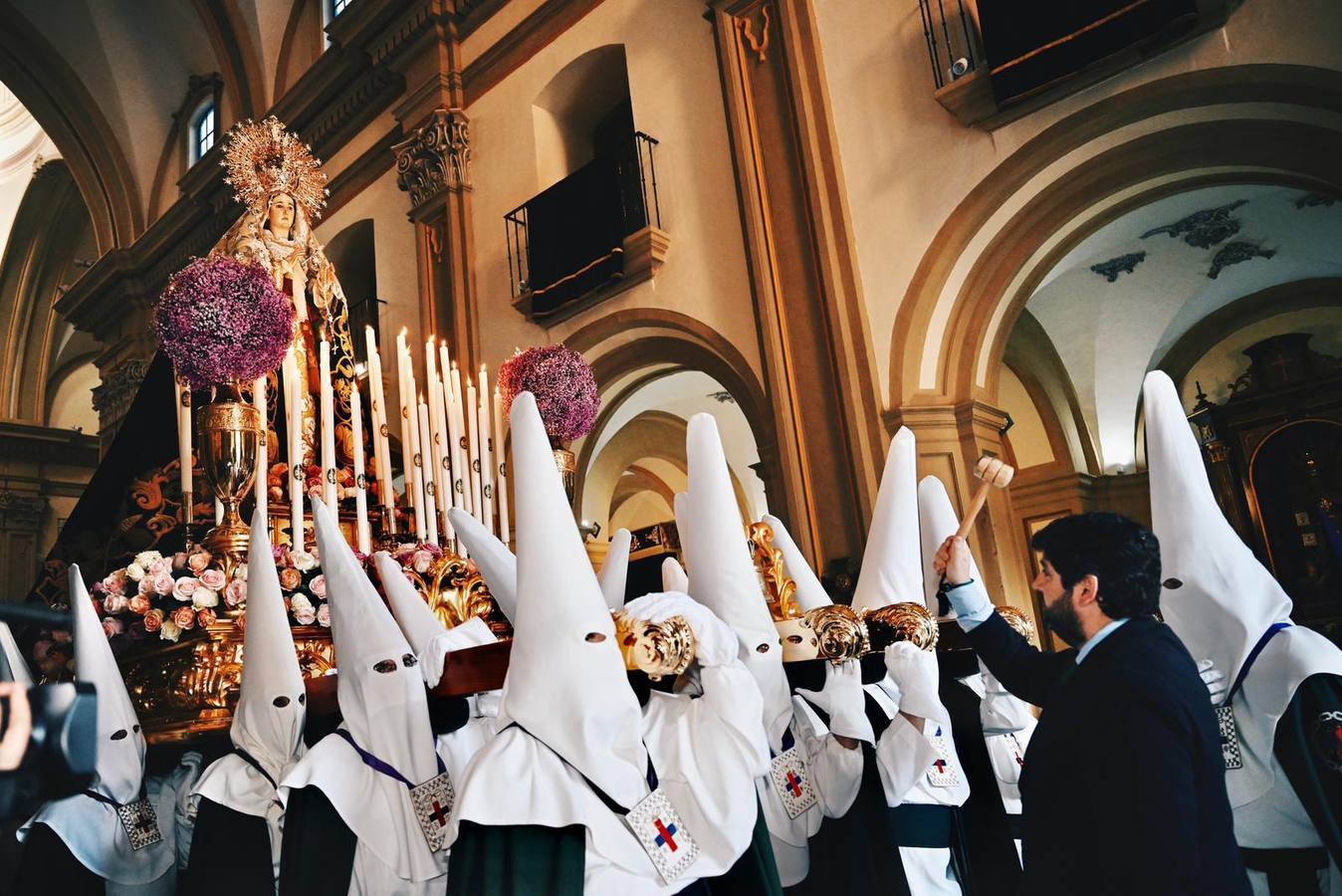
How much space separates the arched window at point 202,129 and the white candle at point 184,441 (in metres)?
11.9

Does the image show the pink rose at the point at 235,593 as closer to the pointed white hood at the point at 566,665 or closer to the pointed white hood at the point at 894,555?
the pointed white hood at the point at 566,665

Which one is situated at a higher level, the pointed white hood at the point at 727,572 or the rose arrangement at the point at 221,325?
the rose arrangement at the point at 221,325

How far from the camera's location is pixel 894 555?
2.66 metres

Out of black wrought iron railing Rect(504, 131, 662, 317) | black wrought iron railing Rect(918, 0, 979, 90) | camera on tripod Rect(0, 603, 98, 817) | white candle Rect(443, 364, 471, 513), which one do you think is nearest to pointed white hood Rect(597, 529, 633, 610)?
white candle Rect(443, 364, 471, 513)

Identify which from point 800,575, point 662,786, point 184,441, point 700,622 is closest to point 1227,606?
point 800,575

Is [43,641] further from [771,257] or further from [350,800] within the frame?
[771,257]

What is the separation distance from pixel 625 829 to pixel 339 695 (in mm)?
803

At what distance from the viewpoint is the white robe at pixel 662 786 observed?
5.59ft

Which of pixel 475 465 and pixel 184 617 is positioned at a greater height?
pixel 475 465

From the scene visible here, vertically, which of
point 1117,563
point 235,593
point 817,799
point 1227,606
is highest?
point 235,593

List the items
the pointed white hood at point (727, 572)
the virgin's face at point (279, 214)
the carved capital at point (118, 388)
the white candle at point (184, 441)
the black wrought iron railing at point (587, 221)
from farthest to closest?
the carved capital at point (118, 388) < the black wrought iron railing at point (587, 221) < the virgin's face at point (279, 214) < the white candle at point (184, 441) < the pointed white hood at point (727, 572)

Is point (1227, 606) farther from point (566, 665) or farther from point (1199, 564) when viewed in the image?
point (566, 665)

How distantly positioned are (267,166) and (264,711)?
2.70 metres

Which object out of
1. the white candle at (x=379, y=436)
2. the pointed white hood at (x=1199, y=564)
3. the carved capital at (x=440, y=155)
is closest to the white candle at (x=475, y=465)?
the white candle at (x=379, y=436)
